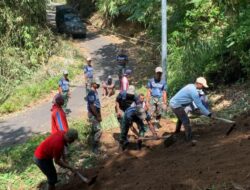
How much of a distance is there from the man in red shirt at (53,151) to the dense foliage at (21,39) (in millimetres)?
15326

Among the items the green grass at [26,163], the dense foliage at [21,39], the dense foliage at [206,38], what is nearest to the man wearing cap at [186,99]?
the green grass at [26,163]

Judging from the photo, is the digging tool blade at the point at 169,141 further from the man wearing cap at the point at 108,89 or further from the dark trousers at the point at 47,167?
the man wearing cap at the point at 108,89

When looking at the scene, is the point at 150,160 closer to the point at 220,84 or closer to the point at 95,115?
the point at 95,115

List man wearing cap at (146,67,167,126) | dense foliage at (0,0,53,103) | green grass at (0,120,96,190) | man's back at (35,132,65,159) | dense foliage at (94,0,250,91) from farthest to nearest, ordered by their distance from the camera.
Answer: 1. dense foliage at (0,0,53,103)
2. dense foliage at (94,0,250,91)
3. man wearing cap at (146,67,167,126)
4. green grass at (0,120,96,190)
5. man's back at (35,132,65,159)

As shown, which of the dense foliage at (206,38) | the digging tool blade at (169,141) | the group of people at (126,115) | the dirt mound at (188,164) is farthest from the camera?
the dense foliage at (206,38)

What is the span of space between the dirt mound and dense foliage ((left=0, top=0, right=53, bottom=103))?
45.8 feet

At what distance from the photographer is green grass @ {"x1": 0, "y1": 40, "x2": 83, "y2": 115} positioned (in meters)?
20.5

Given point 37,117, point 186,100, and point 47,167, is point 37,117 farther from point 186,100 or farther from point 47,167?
point 47,167

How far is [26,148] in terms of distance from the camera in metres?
13.2

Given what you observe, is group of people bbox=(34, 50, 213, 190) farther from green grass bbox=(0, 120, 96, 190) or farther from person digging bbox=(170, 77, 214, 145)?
green grass bbox=(0, 120, 96, 190)

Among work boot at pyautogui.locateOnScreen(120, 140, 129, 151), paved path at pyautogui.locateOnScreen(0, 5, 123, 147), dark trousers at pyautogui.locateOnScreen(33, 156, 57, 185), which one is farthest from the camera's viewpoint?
paved path at pyautogui.locateOnScreen(0, 5, 123, 147)

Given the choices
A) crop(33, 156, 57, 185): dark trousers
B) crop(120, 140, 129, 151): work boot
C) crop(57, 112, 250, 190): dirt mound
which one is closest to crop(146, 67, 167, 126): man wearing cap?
crop(57, 112, 250, 190): dirt mound

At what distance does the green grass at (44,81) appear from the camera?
20.5 meters

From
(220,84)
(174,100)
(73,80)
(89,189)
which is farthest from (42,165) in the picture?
(73,80)
